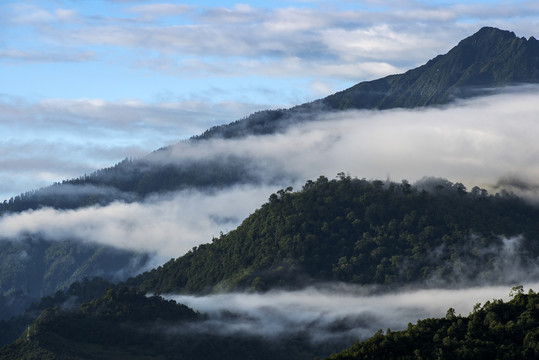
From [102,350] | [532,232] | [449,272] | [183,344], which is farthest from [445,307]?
[102,350]

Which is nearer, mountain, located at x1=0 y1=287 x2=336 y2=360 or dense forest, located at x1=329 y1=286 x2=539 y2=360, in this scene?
dense forest, located at x1=329 y1=286 x2=539 y2=360

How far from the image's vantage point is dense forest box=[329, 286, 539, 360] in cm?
10788

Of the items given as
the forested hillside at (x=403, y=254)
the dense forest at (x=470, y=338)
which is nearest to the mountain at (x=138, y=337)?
the forested hillside at (x=403, y=254)

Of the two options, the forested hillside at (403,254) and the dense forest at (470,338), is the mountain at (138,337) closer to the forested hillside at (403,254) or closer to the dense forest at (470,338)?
the forested hillside at (403,254)

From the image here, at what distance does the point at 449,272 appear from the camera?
189m

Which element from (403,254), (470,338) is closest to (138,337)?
(403,254)

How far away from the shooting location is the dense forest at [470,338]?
108m

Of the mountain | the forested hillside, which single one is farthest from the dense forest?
the forested hillside

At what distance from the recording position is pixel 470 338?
112 meters

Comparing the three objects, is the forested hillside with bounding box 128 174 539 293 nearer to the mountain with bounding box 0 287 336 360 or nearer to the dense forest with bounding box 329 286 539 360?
the mountain with bounding box 0 287 336 360

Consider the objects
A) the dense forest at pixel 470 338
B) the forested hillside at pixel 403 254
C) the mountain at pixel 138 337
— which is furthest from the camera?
the forested hillside at pixel 403 254

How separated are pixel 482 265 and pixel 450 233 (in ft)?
31.1

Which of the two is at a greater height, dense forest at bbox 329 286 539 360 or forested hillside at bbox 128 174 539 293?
forested hillside at bbox 128 174 539 293

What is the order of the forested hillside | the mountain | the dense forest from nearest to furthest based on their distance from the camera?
the dense forest → the mountain → the forested hillside
